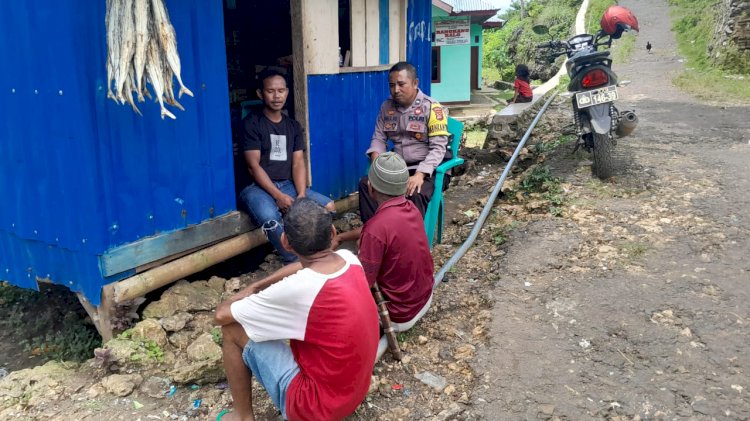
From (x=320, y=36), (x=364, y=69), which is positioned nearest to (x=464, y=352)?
(x=320, y=36)

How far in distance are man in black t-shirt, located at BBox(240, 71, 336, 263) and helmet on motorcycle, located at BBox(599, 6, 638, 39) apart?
12.8 ft

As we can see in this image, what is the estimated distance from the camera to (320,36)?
541cm

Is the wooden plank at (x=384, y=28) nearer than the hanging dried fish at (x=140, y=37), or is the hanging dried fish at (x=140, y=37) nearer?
the hanging dried fish at (x=140, y=37)

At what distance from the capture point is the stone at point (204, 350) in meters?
3.53

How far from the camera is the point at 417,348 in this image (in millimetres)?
3693

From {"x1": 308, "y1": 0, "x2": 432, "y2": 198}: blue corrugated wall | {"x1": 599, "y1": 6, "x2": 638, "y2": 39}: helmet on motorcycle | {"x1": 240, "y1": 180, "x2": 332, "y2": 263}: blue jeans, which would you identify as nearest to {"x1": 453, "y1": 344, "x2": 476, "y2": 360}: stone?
{"x1": 240, "y1": 180, "x2": 332, "y2": 263}: blue jeans

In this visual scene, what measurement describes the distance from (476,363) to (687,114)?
25.3 ft

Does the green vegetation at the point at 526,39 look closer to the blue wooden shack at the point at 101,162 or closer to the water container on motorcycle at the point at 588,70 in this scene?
the water container on motorcycle at the point at 588,70

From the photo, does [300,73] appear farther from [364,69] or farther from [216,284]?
[216,284]

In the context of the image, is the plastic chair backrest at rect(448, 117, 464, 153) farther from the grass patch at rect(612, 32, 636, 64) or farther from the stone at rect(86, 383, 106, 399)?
the grass patch at rect(612, 32, 636, 64)

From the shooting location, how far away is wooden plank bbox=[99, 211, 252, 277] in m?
3.75

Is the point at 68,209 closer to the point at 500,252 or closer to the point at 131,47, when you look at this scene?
the point at 131,47

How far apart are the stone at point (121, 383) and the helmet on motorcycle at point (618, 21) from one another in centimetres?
593

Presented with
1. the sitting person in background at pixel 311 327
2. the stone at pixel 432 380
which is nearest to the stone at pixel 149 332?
the sitting person in background at pixel 311 327
